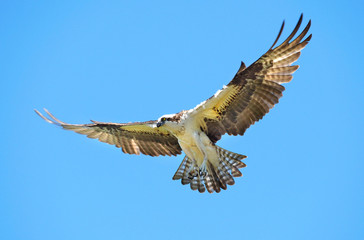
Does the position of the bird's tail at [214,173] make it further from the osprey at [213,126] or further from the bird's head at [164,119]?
the bird's head at [164,119]

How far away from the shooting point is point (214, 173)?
12039 mm

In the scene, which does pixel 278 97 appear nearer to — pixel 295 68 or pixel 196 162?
pixel 295 68

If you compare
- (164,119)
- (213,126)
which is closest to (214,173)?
(213,126)

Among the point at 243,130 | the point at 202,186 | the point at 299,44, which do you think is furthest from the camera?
the point at 202,186

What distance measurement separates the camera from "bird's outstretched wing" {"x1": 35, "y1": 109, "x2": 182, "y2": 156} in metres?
12.2

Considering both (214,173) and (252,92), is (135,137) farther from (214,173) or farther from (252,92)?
(252,92)

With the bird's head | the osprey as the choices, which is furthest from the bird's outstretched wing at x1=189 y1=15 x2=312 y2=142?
the bird's head

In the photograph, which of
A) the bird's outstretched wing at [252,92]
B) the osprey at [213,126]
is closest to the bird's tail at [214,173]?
the osprey at [213,126]

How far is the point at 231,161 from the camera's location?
39.0ft

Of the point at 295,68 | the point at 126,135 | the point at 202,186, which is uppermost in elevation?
the point at 126,135

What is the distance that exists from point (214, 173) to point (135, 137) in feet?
6.81

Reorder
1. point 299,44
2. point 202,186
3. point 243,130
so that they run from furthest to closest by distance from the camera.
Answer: point 202,186
point 243,130
point 299,44

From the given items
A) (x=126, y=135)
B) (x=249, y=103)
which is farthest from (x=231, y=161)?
(x=126, y=135)

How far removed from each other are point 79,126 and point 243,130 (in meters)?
3.74
